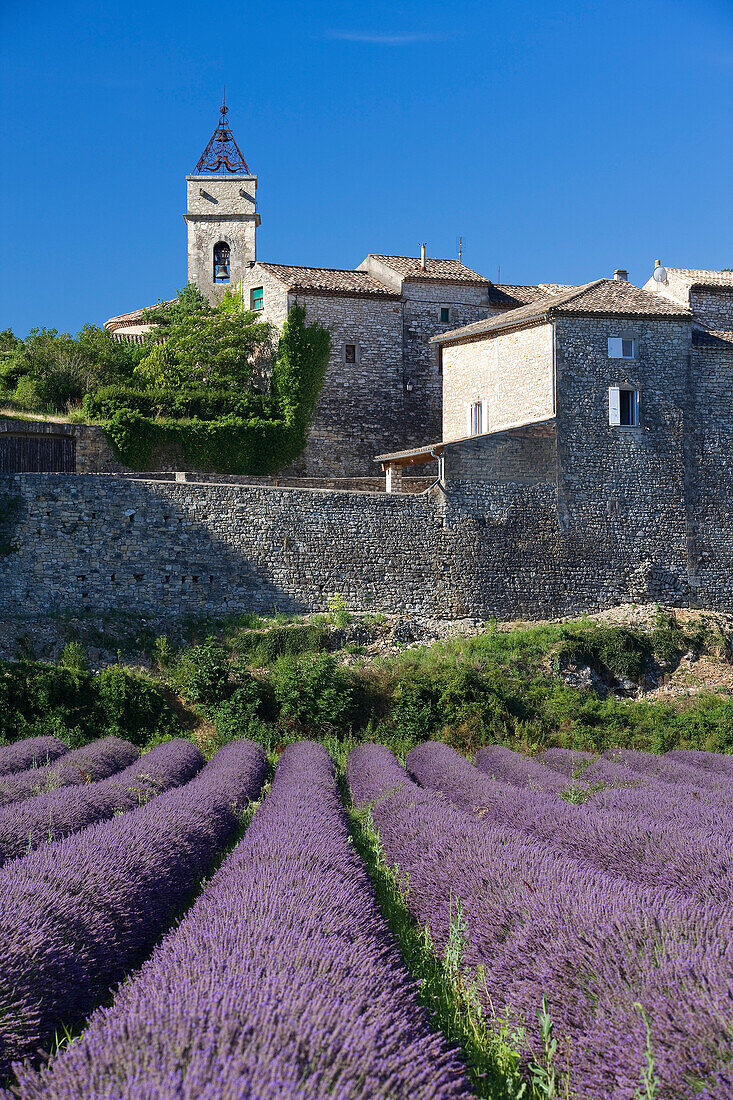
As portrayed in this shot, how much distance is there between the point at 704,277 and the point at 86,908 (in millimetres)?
27424

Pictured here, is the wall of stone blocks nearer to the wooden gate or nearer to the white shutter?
the white shutter

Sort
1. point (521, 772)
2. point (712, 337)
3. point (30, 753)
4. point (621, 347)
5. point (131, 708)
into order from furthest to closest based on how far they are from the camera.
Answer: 1. point (712, 337)
2. point (621, 347)
3. point (131, 708)
4. point (30, 753)
5. point (521, 772)

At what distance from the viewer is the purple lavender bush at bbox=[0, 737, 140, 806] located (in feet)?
33.0

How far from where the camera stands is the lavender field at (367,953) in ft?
9.46

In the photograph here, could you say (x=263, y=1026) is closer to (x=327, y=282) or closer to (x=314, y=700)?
(x=314, y=700)

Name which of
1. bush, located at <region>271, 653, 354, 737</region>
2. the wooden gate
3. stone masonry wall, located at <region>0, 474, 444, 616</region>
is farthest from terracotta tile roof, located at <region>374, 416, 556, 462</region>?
the wooden gate

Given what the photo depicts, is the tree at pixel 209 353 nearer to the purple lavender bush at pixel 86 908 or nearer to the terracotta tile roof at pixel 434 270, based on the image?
the terracotta tile roof at pixel 434 270

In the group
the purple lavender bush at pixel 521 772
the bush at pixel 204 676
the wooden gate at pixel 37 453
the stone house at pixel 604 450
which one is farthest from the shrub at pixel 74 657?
the stone house at pixel 604 450

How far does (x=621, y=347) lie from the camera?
84.9ft

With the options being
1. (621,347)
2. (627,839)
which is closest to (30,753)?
(627,839)

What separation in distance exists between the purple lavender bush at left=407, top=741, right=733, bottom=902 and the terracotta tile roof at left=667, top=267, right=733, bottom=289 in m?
21.5

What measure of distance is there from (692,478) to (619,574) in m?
3.61

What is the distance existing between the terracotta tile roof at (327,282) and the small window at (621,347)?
7.56m

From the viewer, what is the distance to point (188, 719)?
61.2 ft
